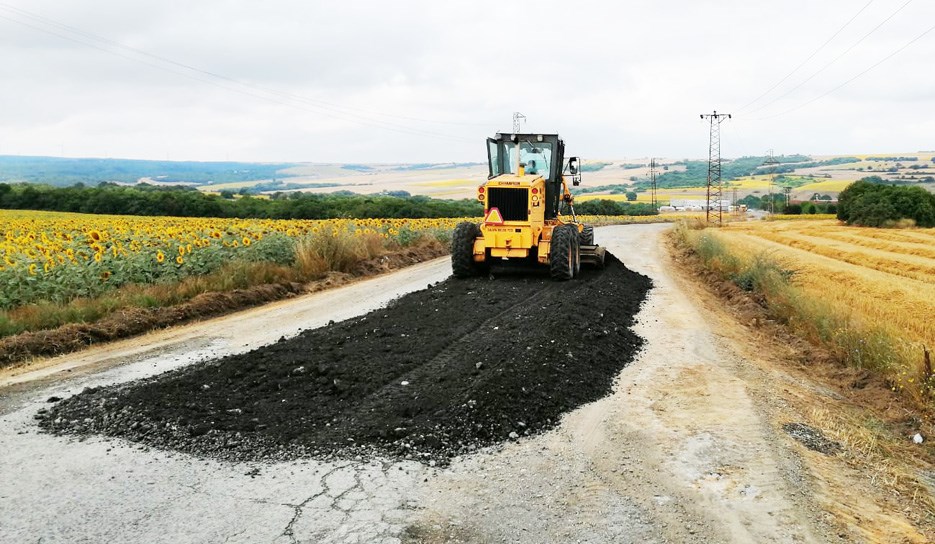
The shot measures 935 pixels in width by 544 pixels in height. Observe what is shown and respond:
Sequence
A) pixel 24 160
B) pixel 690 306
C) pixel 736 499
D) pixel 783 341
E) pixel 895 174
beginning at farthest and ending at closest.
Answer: pixel 24 160
pixel 895 174
pixel 690 306
pixel 783 341
pixel 736 499

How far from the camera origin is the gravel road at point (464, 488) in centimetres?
460

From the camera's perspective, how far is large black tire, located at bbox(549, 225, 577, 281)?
15461mm

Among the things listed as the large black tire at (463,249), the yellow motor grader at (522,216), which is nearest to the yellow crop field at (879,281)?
the yellow motor grader at (522,216)

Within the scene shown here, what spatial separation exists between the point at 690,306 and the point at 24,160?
223 m

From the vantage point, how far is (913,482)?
5688 mm

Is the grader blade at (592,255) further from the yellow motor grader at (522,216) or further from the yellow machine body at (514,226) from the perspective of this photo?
the yellow machine body at (514,226)

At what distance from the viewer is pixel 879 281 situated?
742 inches

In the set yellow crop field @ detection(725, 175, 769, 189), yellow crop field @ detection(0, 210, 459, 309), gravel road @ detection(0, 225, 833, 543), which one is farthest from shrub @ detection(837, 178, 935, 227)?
yellow crop field @ detection(725, 175, 769, 189)

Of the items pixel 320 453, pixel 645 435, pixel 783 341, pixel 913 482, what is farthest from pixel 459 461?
pixel 783 341

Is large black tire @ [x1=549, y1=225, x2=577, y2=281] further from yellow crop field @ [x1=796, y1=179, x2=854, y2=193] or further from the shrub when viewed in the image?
yellow crop field @ [x1=796, y1=179, x2=854, y2=193]

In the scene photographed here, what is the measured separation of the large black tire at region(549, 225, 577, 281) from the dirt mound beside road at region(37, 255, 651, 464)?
4485mm

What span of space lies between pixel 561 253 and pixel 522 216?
1173 millimetres

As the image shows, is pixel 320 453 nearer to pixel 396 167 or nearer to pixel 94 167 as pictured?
pixel 94 167

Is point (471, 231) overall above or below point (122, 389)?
above
